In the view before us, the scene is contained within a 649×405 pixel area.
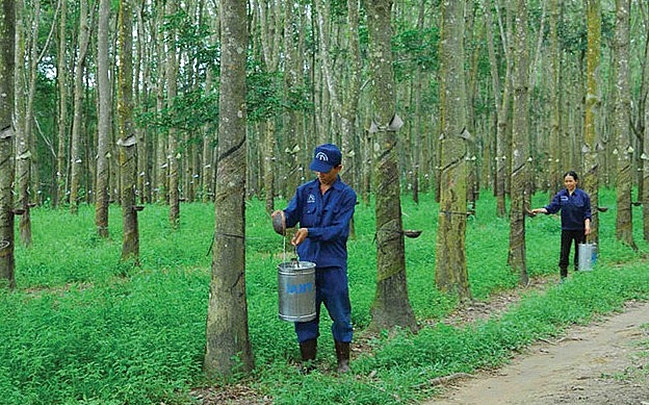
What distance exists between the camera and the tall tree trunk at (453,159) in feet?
27.9

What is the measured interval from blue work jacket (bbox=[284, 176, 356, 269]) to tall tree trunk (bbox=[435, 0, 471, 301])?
3272 millimetres

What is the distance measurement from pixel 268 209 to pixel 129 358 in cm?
1155

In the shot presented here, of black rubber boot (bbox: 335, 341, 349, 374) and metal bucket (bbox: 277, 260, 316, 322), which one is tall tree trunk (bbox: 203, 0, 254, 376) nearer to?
metal bucket (bbox: 277, 260, 316, 322)

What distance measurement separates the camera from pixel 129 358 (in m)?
5.31

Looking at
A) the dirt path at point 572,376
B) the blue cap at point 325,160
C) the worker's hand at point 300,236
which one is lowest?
the dirt path at point 572,376

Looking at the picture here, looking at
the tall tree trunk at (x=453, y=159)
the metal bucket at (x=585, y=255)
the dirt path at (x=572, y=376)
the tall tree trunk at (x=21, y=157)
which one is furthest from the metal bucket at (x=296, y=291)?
the tall tree trunk at (x=21, y=157)

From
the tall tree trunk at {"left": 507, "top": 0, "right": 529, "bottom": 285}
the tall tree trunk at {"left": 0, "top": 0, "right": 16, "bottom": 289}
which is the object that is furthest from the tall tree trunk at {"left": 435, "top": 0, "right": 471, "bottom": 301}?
the tall tree trunk at {"left": 0, "top": 0, "right": 16, "bottom": 289}

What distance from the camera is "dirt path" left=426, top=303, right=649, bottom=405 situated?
4906 mm

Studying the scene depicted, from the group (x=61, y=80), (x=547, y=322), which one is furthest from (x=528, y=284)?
(x=61, y=80)

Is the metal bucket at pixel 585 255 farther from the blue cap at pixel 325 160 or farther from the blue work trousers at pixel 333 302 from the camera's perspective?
the blue cap at pixel 325 160

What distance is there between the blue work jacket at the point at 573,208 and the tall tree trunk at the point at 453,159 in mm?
2395

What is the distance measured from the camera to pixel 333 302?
5.53 metres

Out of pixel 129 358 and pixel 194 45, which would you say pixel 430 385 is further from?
pixel 194 45

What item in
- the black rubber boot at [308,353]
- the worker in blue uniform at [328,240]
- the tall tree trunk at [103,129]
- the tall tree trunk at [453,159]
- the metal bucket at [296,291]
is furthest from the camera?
the tall tree trunk at [103,129]
